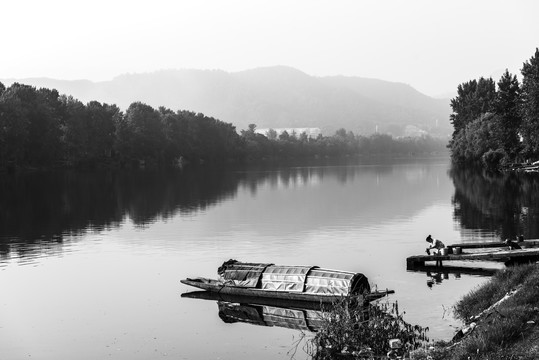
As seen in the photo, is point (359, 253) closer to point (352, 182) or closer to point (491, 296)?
point (491, 296)

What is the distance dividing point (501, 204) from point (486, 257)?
142ft

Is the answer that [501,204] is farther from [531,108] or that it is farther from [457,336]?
[457,336]

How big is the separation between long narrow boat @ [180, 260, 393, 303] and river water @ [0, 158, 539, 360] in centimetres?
181

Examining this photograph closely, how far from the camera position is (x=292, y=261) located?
57.0m

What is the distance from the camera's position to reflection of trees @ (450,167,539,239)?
71.5 metres

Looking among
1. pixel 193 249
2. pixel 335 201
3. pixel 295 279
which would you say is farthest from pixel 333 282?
pixel 335 201

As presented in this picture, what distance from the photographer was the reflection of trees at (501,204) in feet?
235

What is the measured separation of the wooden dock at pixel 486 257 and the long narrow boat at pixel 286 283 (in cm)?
1245

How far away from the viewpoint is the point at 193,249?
2518 inches

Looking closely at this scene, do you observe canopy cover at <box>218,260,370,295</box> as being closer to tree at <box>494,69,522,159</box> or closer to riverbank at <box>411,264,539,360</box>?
riverbank at <box>411,264,539,360</box>

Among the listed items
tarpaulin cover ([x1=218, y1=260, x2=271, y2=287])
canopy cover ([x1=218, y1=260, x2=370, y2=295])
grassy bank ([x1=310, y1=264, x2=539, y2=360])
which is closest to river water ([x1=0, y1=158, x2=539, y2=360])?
tarpaulin cover ([x1=218, y1=260, x2=271, y2=287])

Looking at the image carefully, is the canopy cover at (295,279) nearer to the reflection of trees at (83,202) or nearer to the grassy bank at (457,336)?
the grassy bank at (457,336)

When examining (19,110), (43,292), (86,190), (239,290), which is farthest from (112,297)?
(19,110)

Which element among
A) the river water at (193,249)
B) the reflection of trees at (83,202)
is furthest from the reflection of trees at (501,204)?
the reflection of trees at (83,202)
